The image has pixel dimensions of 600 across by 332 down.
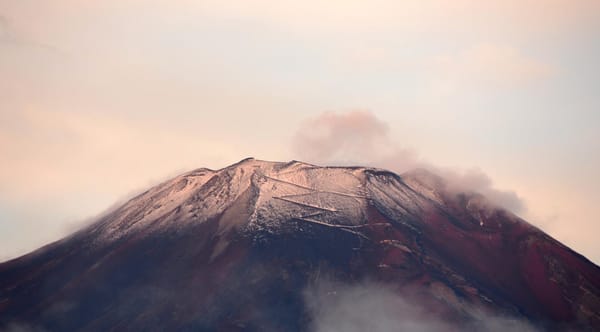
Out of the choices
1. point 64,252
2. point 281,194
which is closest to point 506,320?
point 281,194

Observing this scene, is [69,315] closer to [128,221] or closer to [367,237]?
[128,221]

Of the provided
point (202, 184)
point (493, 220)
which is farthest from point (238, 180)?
point (493, 220)

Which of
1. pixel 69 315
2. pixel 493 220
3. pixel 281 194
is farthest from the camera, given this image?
pixel 493 220

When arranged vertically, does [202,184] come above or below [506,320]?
above

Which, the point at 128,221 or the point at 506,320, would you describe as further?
the point at 128,221

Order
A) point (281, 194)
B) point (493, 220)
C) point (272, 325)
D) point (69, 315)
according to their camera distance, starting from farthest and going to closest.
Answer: point (493, 220) → point (281, 194) → point (69, 315) → point (272, 325)

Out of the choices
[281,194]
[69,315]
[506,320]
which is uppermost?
[281,194]
